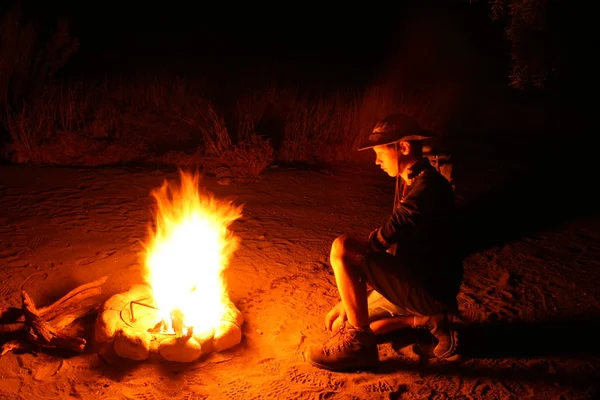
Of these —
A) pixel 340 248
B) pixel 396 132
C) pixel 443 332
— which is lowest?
pixel 443 332

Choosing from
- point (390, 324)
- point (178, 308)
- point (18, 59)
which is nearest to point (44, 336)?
point (178, 308)

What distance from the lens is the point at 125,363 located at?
11.1ft

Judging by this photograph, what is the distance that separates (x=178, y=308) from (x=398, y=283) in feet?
4.83

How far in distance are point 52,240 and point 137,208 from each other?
1166mm

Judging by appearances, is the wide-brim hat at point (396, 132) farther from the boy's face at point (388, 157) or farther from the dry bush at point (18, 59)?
the dry bush at point (18, 59)

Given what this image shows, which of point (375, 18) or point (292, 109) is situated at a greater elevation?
point (375, 18)

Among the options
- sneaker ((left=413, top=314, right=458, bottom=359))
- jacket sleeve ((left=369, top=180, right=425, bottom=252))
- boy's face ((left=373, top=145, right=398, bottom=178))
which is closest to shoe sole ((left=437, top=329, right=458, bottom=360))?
sneaker ((left=413, top=314, right=458, bottom=359))

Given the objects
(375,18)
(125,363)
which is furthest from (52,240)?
(375,18)

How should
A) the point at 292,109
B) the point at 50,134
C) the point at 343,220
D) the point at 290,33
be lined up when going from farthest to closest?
the point at 290,33 < the point at 292,109 < the point at 50,134 < the point at 343,220

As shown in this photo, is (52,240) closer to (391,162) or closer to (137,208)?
(137,208)

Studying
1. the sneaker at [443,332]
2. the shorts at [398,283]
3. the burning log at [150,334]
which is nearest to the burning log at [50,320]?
the burning log at [150,334]

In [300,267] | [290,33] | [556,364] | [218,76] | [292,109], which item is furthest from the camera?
[290,33]

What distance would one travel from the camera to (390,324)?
3684 mm

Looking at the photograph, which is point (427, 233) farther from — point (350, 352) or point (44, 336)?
point (44, 336)
